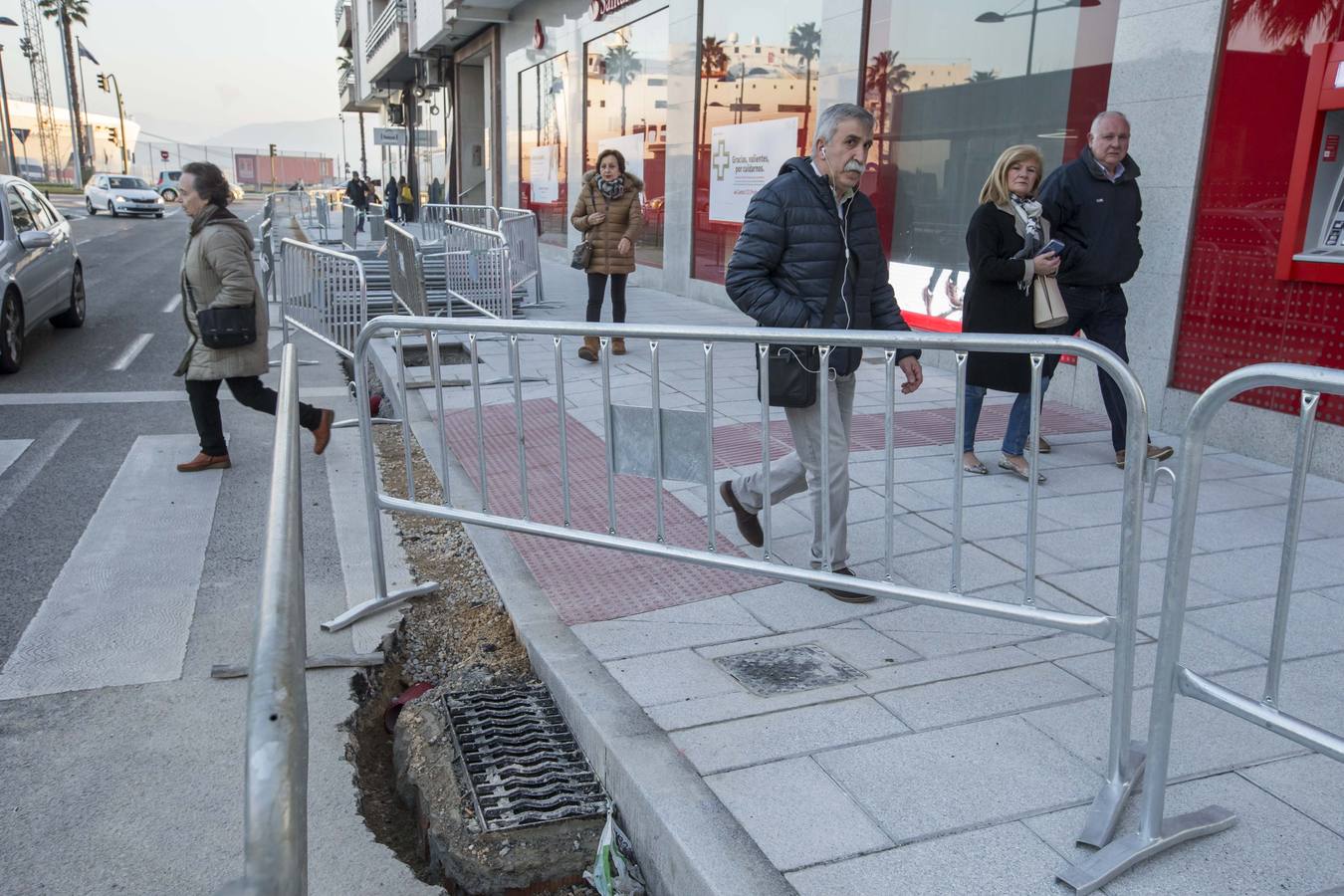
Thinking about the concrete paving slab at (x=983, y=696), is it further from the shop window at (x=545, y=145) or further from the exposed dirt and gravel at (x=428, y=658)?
the shop window at (x=545, y=145)

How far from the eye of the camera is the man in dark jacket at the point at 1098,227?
5625 mm

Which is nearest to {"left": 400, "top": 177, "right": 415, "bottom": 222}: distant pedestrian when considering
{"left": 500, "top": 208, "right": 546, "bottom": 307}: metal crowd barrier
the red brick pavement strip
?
{"left": 500, "top": 208, "right": 546, "bottom": 307}: metal crowd barrier

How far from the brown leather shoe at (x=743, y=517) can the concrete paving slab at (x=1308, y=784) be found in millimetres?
2051

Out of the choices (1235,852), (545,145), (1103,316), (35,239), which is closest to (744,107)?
(35,239)

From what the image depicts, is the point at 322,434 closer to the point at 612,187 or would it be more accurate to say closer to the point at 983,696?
the point at 612,187

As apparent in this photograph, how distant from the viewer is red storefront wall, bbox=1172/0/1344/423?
5766 millimetres

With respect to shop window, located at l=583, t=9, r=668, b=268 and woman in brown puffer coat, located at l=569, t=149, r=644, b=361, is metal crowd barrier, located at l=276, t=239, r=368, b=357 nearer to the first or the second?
woman in brown puffer coat, located at l=569, t=149, r=644, b=361

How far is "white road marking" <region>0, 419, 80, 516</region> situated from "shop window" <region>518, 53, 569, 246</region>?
14340 mm

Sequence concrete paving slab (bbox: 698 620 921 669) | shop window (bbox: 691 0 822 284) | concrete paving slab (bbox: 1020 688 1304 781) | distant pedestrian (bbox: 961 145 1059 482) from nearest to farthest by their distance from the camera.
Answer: concrete paving slab (bbox: 1020 688 1304 781) < concrete paving slab (bbox: 698 620 921 669) < distant pedestrian (bbox: 961 145 1059 482) < shop window (bbox: 691 0 822 284)

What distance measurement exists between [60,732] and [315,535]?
77.5 inches

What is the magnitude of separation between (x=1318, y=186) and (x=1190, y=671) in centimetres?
464

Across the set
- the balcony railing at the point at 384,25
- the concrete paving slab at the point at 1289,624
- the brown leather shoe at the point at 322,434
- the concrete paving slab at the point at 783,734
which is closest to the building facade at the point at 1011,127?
the concrete paving slab at the point at 1289,624

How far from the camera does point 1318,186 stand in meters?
5.72

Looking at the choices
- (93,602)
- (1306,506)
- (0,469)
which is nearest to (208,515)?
(93,602)
